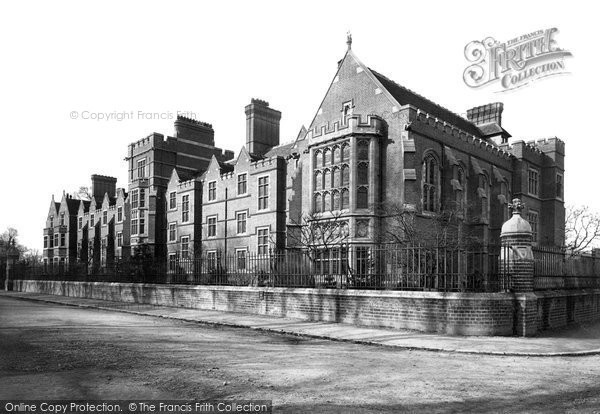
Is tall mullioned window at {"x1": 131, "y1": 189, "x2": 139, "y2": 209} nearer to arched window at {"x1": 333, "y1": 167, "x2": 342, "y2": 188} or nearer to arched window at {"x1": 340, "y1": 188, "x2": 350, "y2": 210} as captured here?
arched window at {"x1": 333, "y1": 167, "x2": 342, "y2": 188}

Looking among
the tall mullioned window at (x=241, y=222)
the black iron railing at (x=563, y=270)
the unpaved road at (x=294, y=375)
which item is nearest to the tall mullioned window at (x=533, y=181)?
the black iron railing at (x=563, y=270)

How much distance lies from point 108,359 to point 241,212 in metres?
28.0

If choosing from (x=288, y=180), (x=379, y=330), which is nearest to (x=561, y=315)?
(x=379, y=330)

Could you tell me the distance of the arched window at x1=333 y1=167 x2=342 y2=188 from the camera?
2737 centimetres

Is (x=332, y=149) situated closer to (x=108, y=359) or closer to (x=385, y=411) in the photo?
(x=108, y=359)

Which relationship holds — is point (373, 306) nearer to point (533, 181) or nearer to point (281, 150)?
point (281, 150)

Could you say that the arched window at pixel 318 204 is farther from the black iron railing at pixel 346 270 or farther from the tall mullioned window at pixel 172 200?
the tall mullioned window at pixel 172 200

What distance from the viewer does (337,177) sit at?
90.6 ft

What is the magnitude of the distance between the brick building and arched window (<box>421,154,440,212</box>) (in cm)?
6

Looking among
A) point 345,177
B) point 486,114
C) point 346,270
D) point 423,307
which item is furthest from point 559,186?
point 423,307

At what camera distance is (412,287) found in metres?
14.6

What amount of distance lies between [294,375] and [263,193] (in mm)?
27489

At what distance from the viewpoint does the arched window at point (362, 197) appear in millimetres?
26609

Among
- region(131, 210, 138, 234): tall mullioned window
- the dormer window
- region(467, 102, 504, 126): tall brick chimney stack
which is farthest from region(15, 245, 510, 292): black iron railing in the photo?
region(467, 102, 504, 126): tall brick chimney stack
